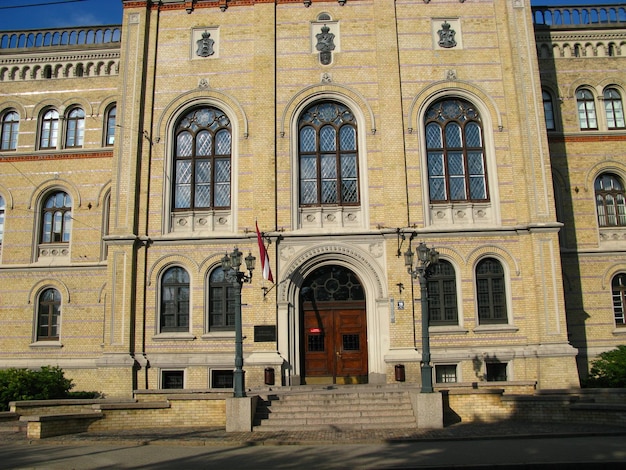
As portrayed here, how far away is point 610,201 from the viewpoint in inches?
896

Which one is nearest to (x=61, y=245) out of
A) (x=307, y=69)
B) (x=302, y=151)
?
(x=302, y=151)

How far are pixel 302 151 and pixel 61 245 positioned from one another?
10.8 meters

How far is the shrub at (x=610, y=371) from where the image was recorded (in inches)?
675

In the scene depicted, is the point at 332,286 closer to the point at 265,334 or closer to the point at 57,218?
the point at 265,334

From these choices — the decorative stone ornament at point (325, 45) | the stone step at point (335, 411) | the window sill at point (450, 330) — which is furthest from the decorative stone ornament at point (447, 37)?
the stone step at point (335, 411)

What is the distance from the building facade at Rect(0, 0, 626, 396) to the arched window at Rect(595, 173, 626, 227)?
90 millimetres

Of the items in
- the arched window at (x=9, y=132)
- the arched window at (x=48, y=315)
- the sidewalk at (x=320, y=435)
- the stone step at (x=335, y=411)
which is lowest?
the sidewalk at (x=320, y=435)

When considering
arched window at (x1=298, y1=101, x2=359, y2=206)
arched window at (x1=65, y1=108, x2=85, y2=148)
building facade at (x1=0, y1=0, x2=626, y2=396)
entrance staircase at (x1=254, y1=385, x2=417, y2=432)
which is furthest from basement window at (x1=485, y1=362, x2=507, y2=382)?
arched window at (x1=65, y1=108, x2=85, y2=148)

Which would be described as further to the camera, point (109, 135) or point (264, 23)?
point (109, 135)

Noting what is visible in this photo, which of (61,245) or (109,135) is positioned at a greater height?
(109,135)

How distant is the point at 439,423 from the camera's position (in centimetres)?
1491

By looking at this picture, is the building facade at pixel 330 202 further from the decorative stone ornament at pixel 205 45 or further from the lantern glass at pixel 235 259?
the lantern glass at pixel 235 259

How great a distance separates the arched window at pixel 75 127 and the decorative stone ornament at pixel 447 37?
15.3m

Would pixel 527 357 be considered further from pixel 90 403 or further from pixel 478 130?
pixel 90 403
